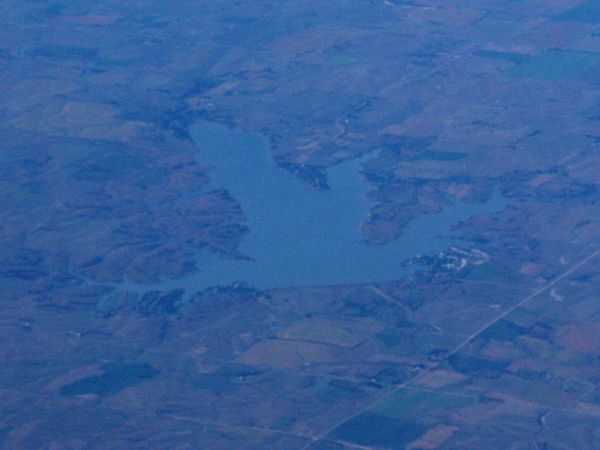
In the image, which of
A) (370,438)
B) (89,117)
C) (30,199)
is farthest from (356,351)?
(89,117)

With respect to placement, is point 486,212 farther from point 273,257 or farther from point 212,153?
point 212,153

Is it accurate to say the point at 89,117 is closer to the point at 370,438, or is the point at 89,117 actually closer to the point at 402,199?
the point at 402,199

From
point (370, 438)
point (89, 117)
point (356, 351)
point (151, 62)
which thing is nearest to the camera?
point (370, 438)

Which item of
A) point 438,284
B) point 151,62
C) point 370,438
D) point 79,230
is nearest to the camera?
point 370,438

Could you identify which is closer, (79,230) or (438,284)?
(438,284)

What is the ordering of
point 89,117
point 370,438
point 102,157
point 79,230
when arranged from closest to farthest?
1. point 370,438
2. point 79,230
3. point 102,157
4. point 89,117

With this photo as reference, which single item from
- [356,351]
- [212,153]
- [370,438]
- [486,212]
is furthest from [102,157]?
[370,438]
